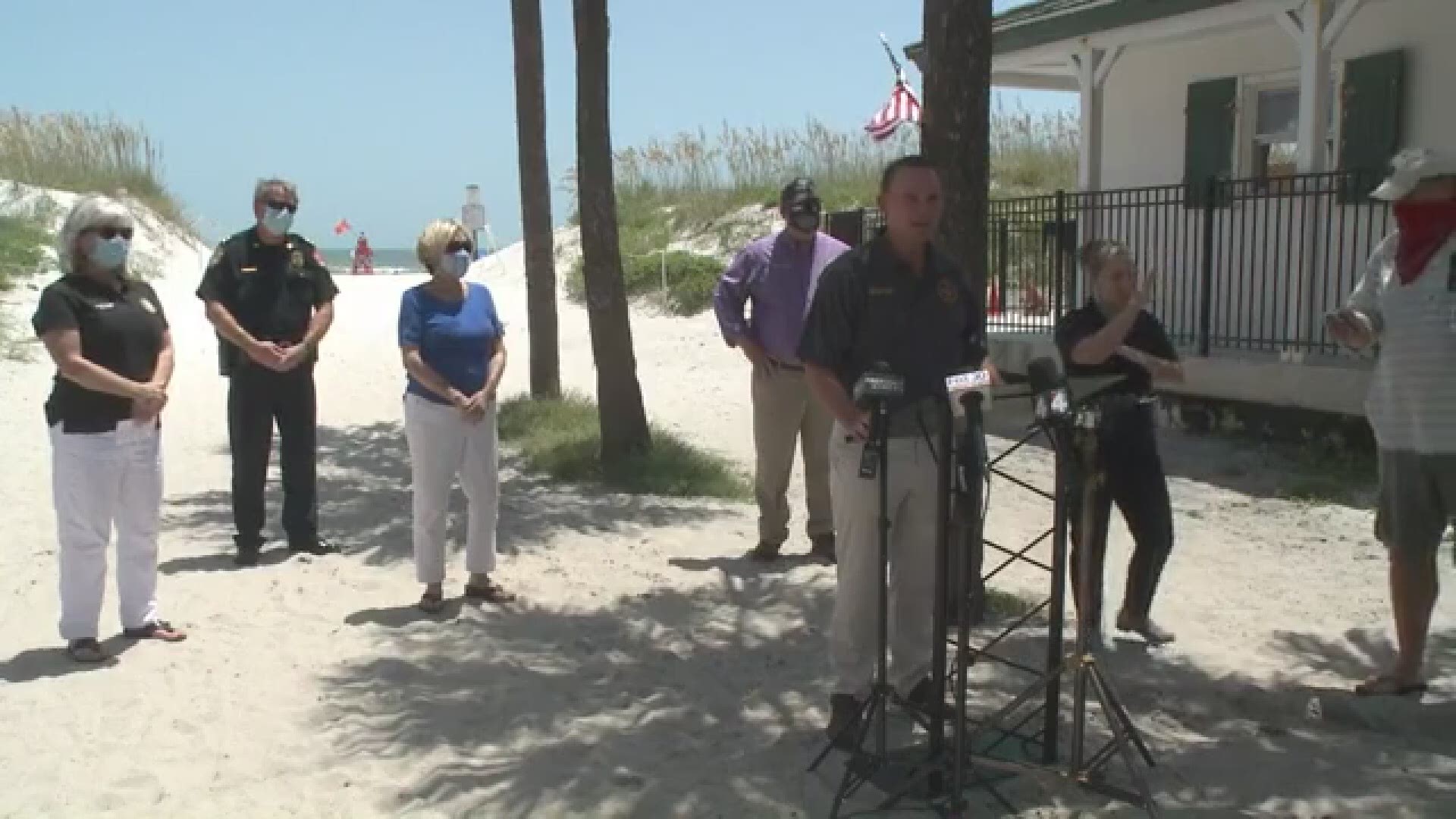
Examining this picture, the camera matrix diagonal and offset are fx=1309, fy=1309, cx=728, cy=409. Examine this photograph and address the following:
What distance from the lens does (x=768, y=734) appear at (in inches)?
184

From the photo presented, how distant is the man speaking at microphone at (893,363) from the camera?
411 cm

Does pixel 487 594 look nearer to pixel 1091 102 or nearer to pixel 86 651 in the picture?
pixel 86 651

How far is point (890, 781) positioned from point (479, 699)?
179cm

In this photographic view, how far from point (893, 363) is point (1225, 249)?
903 centimetres

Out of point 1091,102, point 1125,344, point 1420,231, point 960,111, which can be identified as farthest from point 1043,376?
point 1091,102

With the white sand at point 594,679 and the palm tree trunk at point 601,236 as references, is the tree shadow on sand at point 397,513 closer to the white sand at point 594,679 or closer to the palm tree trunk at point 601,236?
the white sand at point 594,679

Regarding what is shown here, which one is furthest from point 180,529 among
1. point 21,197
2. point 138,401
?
point 21,197

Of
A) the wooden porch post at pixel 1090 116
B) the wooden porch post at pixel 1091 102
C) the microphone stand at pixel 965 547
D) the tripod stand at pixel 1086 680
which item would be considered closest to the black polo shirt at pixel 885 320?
the microphone stand at pixel 965 547

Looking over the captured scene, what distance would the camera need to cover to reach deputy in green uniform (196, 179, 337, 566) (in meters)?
6.83

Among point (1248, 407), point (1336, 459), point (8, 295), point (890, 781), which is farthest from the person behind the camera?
point (8, 295)

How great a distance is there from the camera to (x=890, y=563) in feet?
14.7

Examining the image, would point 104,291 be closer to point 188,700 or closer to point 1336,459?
point 188,700

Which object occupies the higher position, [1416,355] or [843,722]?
[1416,355]

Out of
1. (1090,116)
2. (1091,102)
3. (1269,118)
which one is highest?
(1091,102)
